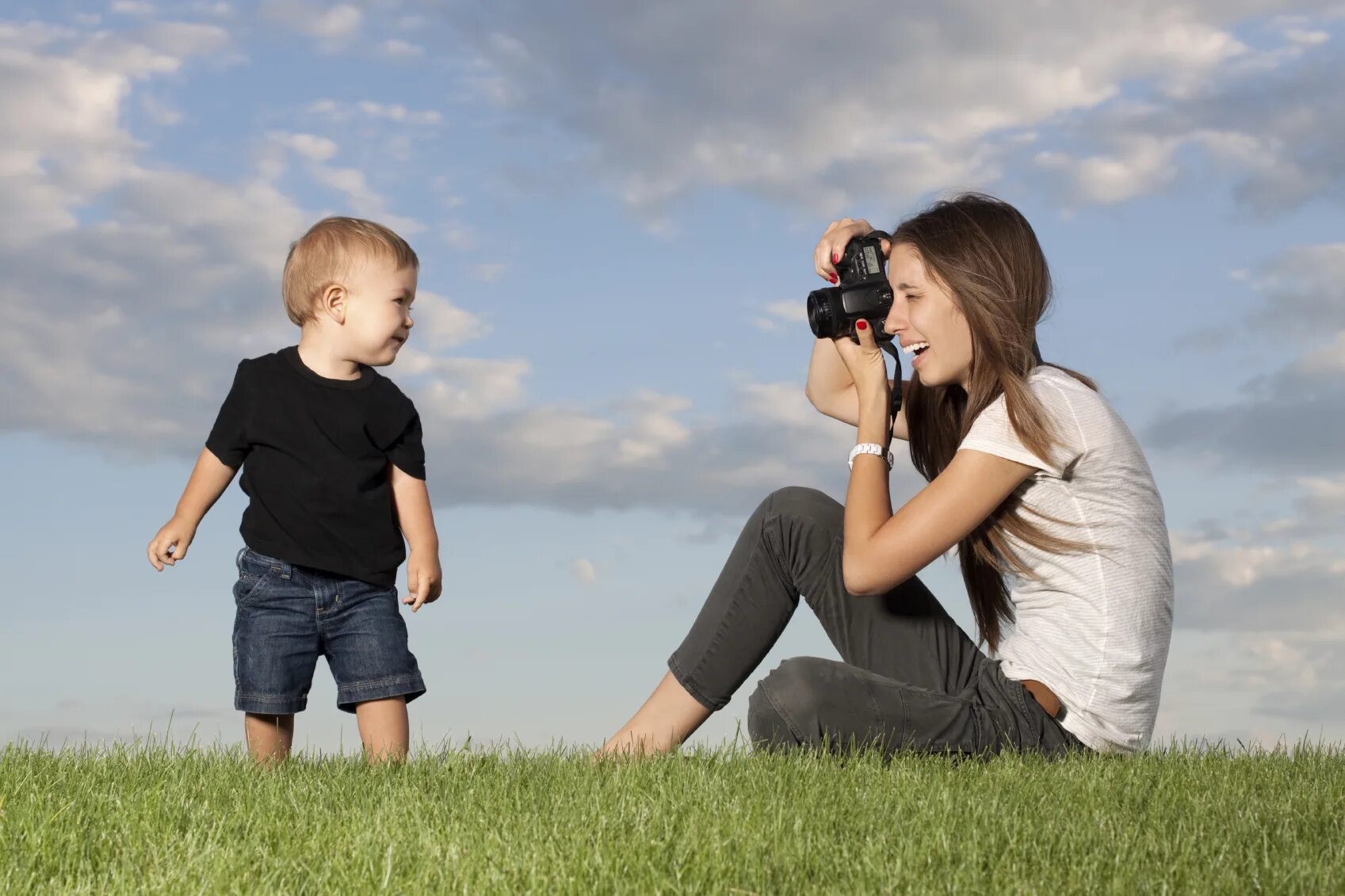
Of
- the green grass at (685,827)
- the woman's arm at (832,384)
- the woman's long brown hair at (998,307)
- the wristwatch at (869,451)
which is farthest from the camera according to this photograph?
the woman's arm at (832,384)

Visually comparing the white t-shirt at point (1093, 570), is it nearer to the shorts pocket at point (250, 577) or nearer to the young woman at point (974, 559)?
the young woman at point (974, 559)

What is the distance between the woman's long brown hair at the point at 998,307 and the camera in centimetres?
454

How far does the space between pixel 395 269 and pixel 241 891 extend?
9.99 feet

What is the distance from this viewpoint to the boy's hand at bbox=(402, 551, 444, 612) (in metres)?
5.53

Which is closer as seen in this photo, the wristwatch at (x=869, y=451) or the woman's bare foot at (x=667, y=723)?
the wristwatch at (x=869, y=451)

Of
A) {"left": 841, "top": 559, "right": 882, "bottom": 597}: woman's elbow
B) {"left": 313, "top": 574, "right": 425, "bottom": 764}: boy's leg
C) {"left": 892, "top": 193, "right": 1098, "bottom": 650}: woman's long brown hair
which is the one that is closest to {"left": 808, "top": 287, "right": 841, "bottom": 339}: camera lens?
{"left": 892, "top": 193, "right": 1098, "bottom": 650}: woman's long brown hair

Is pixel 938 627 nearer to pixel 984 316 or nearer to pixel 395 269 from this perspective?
pixel 984 316

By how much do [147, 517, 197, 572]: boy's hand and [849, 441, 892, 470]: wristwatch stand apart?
287 cm

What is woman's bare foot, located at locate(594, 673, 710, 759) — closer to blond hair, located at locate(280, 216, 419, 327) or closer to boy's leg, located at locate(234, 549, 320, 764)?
boy's leg, located at locate(234, 549, 320, 764)

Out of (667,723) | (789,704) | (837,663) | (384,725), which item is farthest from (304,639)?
(837,663)

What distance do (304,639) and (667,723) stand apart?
165 cm

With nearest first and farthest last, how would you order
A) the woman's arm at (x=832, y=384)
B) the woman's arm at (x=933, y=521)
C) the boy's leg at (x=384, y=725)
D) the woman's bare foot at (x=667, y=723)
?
the woman's arm at (x=933, y=521) → the woman's bare foot at (x=667, y=723) → the boy's leg at (x=384, y=725) → the woman's arm at (x=832, y=384)

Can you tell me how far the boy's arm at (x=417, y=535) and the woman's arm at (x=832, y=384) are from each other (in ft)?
5.98

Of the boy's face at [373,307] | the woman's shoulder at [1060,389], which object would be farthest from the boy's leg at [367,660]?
the woman's shoulder at [1060,389]
